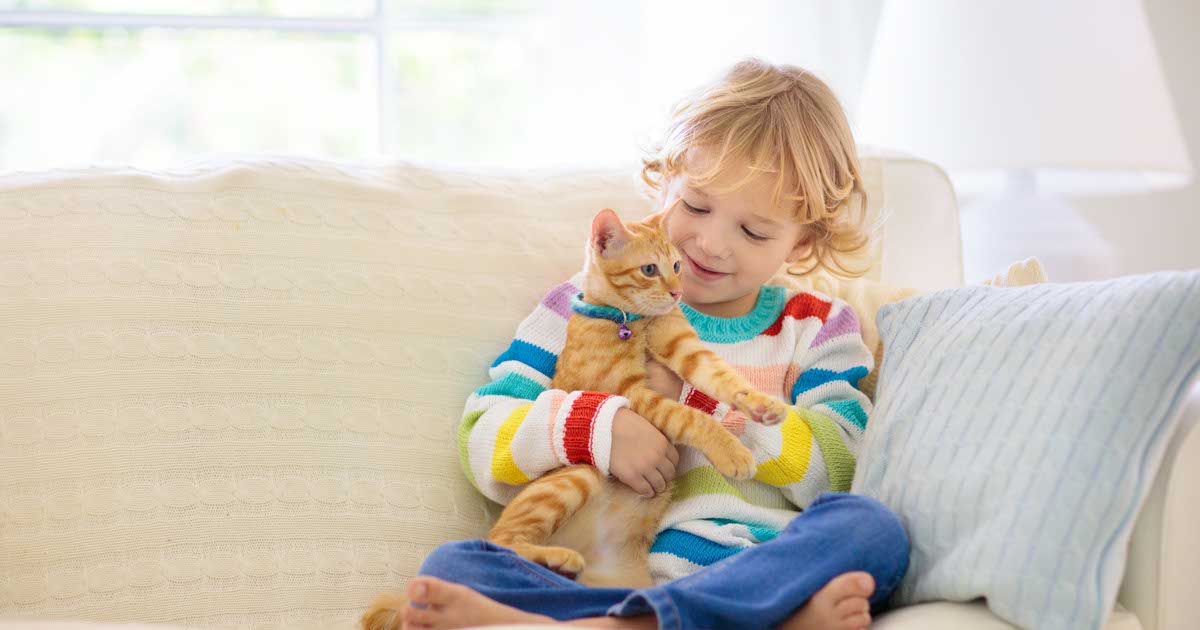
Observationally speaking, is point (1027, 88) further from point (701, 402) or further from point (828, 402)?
point (701, 402)

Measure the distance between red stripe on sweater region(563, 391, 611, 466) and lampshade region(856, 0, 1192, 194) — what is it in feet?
3.64

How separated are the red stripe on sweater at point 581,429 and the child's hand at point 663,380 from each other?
0.37 feet

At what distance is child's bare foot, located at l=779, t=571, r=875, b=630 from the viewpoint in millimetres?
1044

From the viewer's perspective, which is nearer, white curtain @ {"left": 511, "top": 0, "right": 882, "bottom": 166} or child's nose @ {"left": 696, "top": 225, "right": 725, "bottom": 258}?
child's nose @ {"left": 696, "top": 225, "right": 725, "bottom": 258}

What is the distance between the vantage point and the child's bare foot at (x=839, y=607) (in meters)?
1.04

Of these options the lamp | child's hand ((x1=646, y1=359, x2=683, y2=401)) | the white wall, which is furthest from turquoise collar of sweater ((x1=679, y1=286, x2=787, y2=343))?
the white wall

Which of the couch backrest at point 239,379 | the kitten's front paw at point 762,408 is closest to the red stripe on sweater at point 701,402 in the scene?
the kitten's front paw at point 762,408

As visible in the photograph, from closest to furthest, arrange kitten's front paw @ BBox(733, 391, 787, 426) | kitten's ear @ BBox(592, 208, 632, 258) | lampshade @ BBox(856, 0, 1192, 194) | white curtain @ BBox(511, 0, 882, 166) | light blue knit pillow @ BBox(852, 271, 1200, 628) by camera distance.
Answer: light blue knit pillow @ BBox(852, 271, 1200, 628)
kitten's front paw @ BBox(733, 391, 787, 426)
kitten's ear @ BBox(592, 208, 632, 258)
lampshade @ BBox(856, 0, 1192, 194)
white curtain @ BBox(511, 0, 882, 166)

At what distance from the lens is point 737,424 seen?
4.45 ft

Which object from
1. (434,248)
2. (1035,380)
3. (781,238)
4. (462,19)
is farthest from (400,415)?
(462,19)

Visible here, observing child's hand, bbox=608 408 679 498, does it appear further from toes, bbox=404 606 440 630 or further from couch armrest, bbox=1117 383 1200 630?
couch armrest, bbox=1117 383 1200 630

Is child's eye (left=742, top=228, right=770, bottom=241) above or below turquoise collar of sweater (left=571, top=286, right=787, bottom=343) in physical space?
above

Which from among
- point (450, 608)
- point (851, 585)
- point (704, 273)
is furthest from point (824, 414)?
point (450, 608)

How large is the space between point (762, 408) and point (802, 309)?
0.41 m
